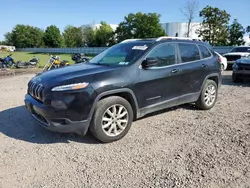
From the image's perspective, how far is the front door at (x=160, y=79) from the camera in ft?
13.6

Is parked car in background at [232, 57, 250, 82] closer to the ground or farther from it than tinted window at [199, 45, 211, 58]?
closer to the ground

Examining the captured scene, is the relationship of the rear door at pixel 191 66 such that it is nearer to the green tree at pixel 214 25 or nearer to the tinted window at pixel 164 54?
the tinted window at pixel 164 54

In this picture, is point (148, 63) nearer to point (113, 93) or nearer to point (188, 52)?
point (113, 93)

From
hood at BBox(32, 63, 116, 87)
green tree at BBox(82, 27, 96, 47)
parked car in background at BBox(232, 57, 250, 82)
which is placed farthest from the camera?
green tree at BBox(82, 27, 96, 47)

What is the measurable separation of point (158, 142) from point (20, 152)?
2220 millimetres

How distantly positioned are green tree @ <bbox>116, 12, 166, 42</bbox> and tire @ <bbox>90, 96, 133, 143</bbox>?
168 ft

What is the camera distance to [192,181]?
2850 mm

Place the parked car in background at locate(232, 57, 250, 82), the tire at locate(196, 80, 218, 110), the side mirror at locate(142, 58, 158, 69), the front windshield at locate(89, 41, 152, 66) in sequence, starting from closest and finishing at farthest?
the side mirror at locate(142, 58, 158, 69)
the front windshield at locate(89, 41, 152, 66)
the tire at locate(196, 80, 218, 110)
the parked car in background at locate(232, 57, 250, 82)

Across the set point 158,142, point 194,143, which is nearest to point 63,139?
point 158,142

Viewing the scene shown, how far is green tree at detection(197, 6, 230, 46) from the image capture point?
1528 inches

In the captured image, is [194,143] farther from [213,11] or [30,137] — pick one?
[213,11]

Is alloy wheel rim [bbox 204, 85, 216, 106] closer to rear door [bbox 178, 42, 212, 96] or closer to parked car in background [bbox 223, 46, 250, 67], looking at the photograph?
rear door [bbox 178, 42, 212, 96]

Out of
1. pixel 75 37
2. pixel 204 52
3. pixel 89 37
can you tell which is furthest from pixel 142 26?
pixel 204 52

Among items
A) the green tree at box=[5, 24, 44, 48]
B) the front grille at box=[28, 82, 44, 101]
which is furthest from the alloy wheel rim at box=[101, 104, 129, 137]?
the green tree at box=[5, 24, 44, 48]
